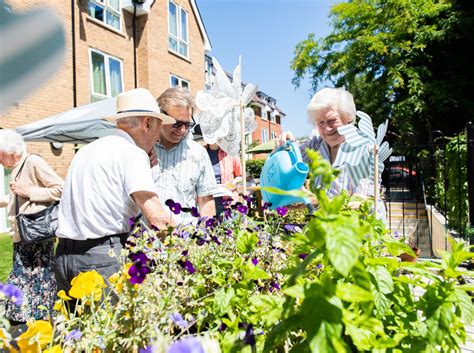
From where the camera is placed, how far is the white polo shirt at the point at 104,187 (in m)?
1.60

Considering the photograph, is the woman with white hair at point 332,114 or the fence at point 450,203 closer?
the woman with white hair at point 332,114

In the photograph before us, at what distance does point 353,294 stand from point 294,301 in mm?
130

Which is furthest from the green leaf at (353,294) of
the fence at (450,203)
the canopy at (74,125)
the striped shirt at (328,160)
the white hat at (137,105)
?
the canopy at (74,125)

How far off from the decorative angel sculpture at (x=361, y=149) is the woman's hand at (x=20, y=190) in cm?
239

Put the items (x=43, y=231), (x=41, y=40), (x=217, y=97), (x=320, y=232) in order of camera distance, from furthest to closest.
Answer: (x=41, y=40) → (x=43, y=231) → (x=217, y=97) → (x=320, y=232)

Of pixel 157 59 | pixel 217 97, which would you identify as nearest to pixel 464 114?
pixel 157 59

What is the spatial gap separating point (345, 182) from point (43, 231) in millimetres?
2207

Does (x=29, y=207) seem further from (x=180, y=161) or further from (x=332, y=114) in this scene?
(x=332, y=114)

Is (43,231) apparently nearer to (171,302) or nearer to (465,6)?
(171,302)

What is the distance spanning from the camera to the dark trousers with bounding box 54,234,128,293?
161 centimetres

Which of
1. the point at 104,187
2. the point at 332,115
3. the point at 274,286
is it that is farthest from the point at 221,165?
the point at 274,286

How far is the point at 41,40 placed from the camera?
2.98 meters

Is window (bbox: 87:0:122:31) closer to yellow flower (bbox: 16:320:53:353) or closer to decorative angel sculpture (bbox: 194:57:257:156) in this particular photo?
decorative angel sculpture (bbox: 194:57:257:156)

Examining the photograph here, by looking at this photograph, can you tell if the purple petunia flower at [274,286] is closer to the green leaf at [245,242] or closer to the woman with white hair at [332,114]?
the green leaf at [245,242]
